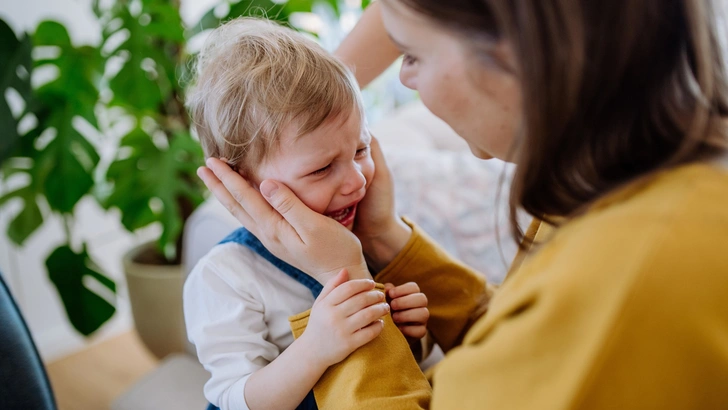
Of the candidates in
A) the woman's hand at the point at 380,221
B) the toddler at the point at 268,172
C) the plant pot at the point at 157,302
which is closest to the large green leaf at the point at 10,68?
the plant pot at the point at 157,302

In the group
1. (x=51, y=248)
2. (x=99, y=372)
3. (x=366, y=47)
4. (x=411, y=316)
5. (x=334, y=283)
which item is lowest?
(x=99, y=372)

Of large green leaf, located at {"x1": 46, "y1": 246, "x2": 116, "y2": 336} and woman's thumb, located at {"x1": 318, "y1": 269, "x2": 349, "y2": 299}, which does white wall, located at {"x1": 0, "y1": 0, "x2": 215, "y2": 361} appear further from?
woman's thumb, located at {"x1": 318, "y1": 269, "x2": 349, "y2": 299}

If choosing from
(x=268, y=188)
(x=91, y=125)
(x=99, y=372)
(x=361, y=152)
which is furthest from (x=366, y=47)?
(x=99, y=372)

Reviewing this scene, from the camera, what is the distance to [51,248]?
2.23 meters

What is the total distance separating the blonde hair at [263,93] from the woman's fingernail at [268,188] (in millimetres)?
63

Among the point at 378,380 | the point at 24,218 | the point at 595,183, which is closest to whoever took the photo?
the point at 595,183

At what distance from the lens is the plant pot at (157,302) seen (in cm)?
180

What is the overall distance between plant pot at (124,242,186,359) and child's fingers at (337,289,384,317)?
1.19 meters

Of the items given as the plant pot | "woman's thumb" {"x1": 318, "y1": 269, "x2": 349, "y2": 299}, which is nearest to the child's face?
"woman's thumb" {"x1": 318, "y1": 269, "x2": 349, "y2": 299}

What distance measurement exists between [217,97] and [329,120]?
0.16 m

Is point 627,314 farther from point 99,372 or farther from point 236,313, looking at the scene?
point 99,372

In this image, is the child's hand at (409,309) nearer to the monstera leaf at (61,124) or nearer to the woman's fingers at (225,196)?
the woman's fingers at (225,196)

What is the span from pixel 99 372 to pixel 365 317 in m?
1.96

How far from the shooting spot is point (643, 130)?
534 mm
